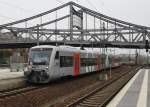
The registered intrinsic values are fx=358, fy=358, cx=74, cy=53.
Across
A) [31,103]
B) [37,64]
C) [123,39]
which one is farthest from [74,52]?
[123,39]

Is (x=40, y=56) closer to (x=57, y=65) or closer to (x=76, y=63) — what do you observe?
(x=57, y=65)

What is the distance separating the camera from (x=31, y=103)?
621 inches

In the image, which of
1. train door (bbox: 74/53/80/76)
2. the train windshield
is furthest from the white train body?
train door (bbox: 74/53/80/76)

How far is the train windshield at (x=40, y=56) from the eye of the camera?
1019 inches

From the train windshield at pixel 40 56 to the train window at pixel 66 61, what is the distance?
1.88m

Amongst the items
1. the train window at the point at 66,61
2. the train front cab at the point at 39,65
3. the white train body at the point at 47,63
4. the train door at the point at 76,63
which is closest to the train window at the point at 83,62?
the train door at the point at 76,63

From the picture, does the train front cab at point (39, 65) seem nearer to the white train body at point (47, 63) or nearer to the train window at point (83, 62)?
the white train body at point (47, 63)

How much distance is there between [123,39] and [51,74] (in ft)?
274

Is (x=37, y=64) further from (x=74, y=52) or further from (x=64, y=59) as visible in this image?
(x=74, y=52)

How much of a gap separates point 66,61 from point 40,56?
3.43 meters

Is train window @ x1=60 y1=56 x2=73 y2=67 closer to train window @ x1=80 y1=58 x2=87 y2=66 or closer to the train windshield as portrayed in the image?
the train windshield

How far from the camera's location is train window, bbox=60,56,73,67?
27763 mm

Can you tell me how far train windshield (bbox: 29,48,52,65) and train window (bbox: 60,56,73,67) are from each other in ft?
6.15

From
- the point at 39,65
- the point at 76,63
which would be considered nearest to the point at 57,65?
the point at 39,65
